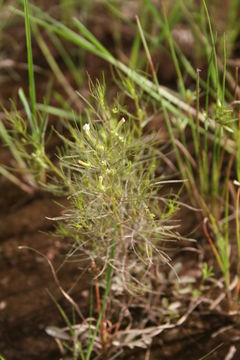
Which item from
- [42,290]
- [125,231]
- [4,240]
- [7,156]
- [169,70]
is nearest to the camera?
[125,231]

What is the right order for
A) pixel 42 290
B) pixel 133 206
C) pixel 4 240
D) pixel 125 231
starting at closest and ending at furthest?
pixel 133 206 → pixel 125 231 → pixel 42 290 → pixel 4 240

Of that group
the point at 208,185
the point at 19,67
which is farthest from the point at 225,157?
the point at 19,67

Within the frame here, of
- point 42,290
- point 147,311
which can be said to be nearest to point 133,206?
point 147,311

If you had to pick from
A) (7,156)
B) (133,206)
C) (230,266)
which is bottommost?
(230,266)

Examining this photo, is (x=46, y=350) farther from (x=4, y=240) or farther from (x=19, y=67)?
(x=19, y=67)

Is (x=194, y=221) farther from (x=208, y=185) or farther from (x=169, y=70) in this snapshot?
(x=169, y=70)

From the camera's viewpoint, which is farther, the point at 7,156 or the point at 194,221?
the point at 7,156

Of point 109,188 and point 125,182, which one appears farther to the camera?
point 125,182

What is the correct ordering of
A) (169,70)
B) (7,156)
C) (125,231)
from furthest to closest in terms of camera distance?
(169,70), (7,156), (125,231)

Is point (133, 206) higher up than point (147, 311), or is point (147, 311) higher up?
point (133, 206)
